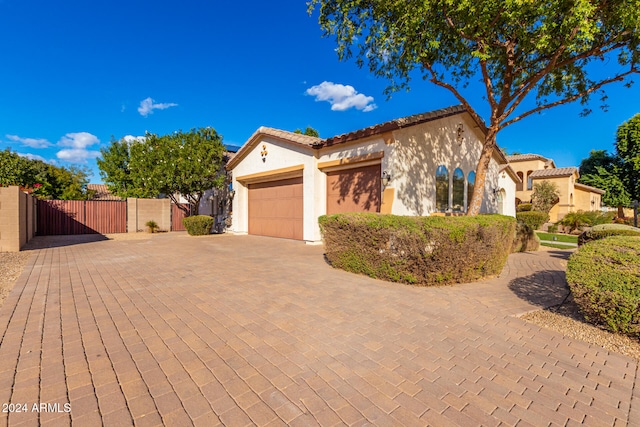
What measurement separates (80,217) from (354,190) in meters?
18.1

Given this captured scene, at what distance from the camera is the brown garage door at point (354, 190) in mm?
10680

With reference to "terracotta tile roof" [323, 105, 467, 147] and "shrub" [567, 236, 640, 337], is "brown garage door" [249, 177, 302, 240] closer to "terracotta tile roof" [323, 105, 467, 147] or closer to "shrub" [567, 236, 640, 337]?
"terracotta tile roof" [323, 105, 467, 147]

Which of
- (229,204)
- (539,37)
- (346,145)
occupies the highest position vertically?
(539,37)

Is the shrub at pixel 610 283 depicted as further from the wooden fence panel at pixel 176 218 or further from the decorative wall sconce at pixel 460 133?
the wooden fence panel at pixel 176 218

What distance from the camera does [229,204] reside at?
1864 cm

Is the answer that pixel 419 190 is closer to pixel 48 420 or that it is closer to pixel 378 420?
pixel 378 420

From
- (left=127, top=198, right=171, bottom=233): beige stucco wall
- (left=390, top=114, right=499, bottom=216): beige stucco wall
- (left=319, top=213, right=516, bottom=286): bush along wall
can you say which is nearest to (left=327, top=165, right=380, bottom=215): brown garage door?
(left=390, top=114, right=499, bottom=216): beige stucco wall

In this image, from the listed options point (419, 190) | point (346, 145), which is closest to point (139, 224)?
point (346, 145)

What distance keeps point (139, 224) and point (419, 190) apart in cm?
1854

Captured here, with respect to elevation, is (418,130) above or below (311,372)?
above

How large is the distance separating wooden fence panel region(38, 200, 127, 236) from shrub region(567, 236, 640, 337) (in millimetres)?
22854

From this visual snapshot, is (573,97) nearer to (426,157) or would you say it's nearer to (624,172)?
(426,157)

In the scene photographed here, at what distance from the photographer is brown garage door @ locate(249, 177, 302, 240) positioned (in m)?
13.8

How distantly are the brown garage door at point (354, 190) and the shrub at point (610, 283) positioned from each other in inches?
266
